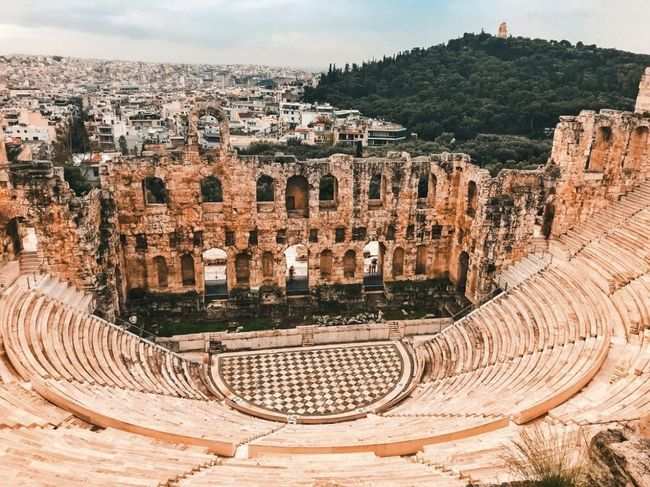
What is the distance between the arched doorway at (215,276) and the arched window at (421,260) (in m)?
10.6

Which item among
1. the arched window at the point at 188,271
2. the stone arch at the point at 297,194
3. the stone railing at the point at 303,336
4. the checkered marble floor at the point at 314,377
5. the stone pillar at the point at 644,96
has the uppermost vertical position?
the stone pillar at the point at 644,96

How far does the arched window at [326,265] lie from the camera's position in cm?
2831

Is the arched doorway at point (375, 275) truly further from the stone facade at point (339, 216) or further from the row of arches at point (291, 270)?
the stone facade at point (339, 216)

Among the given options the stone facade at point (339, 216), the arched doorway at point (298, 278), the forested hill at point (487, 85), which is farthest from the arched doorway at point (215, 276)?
the forested hill at point (487, 85)

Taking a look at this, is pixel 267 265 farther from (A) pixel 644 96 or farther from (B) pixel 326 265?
(A) pixel 644 96

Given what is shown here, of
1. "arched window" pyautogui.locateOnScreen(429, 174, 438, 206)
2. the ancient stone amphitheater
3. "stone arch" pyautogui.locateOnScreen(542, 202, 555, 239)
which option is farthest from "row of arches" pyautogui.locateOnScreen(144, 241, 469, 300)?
"stone arch" pyautogui.locateOnScreen(542, 202, 555, 239)

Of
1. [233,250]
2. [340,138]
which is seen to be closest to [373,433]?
[233,250]

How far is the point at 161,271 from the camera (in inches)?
1070

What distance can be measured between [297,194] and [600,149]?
645 inches

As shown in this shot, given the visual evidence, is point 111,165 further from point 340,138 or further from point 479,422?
point 340,138

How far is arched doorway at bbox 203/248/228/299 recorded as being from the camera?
27.9 meters

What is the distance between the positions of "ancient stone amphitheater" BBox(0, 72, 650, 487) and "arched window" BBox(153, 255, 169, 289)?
15.4 feet

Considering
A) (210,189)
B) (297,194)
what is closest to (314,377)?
(297,194)

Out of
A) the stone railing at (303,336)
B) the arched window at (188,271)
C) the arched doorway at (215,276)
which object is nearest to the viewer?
the stone railing at (303,336)
